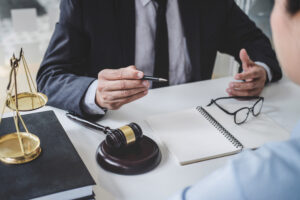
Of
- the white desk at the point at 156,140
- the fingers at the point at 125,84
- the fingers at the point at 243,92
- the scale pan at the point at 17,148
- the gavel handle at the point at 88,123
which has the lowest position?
the white desk at the point at 156,140

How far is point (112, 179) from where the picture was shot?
843mm

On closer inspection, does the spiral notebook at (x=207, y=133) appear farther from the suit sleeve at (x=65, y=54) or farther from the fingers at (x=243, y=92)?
the suit sleeve at (x=65, y=54)

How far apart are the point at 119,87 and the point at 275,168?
62cm

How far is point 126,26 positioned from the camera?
1.44m

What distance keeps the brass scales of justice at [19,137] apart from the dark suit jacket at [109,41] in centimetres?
25

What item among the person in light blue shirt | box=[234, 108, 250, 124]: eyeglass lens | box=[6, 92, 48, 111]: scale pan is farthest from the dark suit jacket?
the person in light blue shirt

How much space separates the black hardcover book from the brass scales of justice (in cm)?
2

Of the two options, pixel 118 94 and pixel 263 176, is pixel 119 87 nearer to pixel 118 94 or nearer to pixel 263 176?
→ pixel 118 94

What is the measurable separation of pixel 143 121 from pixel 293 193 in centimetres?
66

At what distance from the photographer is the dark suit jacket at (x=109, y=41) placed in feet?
4.13

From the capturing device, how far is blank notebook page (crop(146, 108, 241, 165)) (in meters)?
0.93

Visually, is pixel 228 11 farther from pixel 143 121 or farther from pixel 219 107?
pixel 143 121

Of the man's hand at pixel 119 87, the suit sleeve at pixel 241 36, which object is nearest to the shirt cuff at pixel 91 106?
the man's hand at pixel 119 87

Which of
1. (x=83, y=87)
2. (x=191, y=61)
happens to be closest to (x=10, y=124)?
(x=83, y=87)
